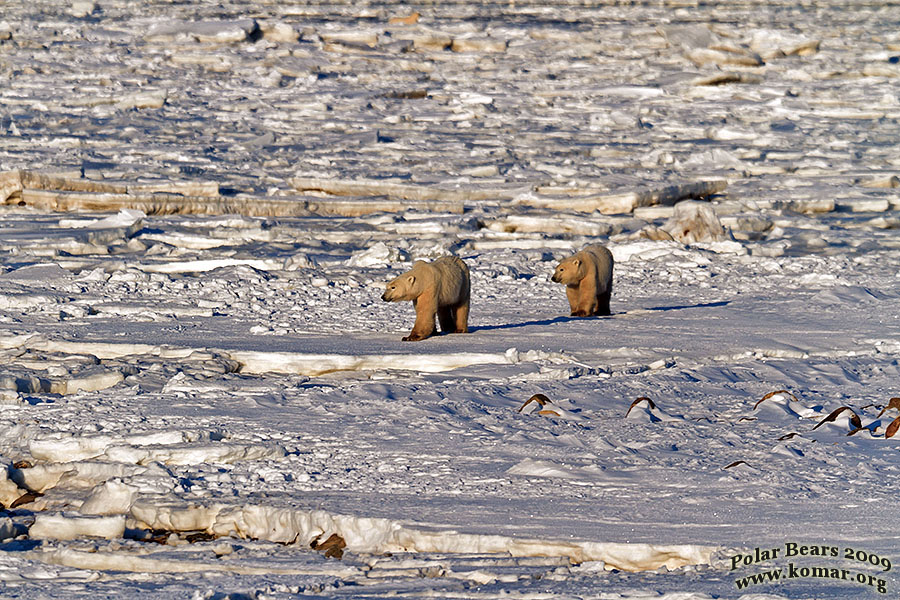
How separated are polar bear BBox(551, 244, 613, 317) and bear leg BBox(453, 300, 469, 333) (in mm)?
729

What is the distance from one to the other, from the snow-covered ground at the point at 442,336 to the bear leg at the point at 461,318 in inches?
9.4

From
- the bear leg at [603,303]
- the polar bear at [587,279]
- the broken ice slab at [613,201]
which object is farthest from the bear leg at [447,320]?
the broken ice slab at [613,201]

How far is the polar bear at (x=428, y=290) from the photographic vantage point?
24.7 feet

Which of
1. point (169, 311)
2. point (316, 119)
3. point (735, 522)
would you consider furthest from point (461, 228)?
point (735, 522)

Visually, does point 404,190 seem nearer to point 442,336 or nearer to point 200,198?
point 200,198

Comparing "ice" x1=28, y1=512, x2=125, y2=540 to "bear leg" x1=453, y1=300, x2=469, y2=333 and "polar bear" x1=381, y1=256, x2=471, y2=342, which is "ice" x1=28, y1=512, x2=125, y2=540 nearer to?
"polar bear" x1=381, y1=256, x2=471, y2=342

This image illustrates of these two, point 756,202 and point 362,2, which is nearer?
point 756,202

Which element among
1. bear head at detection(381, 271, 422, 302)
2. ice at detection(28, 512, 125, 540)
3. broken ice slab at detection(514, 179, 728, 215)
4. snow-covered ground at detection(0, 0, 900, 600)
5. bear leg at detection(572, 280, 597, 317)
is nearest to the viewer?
snow-covered ground at detection(0, 0, 900, 600)

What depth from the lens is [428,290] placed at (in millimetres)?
7602

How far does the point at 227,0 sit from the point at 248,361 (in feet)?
73.2

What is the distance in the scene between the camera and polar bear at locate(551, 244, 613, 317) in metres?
8.29

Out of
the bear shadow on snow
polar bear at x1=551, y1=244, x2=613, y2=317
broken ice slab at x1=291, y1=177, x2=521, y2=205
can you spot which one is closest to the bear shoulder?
polar bear at x1=551, y1=244, x2=613, y2=317

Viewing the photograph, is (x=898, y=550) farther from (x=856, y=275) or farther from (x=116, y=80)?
(x=116, y=80)

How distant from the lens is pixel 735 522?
13.8 ft
